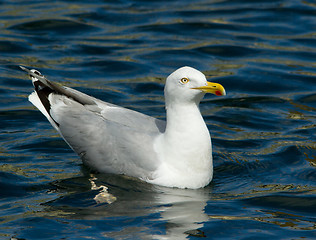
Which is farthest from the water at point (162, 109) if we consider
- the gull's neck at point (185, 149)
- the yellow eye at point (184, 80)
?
the yellow eye at point (184, 80)

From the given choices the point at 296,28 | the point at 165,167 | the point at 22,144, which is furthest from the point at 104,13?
the point at 165,167

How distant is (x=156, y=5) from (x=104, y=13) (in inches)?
51.4

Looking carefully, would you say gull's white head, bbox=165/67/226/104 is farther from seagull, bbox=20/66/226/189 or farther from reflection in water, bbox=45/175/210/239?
reflection in water, bbox=45/175/210/239

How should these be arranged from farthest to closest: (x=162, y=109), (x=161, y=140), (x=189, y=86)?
(x=162, y=109), (x=161, y=140), (x=189, y=86)

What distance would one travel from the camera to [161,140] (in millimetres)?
7633

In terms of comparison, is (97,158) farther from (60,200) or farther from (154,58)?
(154,58)

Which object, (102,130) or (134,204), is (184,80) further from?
(134,204)

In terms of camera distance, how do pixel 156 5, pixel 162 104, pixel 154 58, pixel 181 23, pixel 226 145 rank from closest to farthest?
pixel 226 145 < pixel 162 104 < pixel 154 58 < pixel 181 23 < pixel 156 5

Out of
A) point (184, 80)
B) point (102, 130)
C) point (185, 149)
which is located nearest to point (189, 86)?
point (184, 80)

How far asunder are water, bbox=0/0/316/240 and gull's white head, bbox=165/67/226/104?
106 cm

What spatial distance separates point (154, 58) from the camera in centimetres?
1274

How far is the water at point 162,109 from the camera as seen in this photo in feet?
22.0

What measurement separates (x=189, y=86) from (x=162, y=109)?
311 cm

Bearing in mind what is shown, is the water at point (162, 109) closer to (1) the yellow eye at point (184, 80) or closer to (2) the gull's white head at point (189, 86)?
(2) the gull's white head at point (189, 86)
